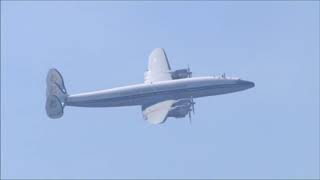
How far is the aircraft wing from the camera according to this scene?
626ft

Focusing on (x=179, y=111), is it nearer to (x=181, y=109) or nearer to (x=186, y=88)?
(x=181, y=109)

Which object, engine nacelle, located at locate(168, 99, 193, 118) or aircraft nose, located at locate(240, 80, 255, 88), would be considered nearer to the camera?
engine nacelle, located at locate(168, 99, 193, 118)

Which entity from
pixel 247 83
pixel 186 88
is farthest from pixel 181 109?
pixel 247 83

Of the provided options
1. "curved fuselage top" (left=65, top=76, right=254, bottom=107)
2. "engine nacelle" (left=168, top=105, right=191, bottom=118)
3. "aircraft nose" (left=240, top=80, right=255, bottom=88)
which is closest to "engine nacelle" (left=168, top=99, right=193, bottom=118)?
"engine nacelle" (left=168, top=105, right=191, bottom=118)

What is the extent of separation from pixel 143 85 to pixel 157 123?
1345 cm

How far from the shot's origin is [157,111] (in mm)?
194250

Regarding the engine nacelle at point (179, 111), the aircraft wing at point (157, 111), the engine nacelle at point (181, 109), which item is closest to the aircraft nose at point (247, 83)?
the engine nacelle at point (181, 109)

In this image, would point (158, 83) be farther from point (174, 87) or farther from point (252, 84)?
point (252, 84)

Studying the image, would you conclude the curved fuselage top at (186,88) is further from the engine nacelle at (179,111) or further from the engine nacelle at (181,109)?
the engine nacelle at (179,111)

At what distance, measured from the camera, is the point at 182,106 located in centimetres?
19075

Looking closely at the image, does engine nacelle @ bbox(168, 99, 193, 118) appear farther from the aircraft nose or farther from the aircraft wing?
the aircraft nose

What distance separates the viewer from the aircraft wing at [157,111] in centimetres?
19088

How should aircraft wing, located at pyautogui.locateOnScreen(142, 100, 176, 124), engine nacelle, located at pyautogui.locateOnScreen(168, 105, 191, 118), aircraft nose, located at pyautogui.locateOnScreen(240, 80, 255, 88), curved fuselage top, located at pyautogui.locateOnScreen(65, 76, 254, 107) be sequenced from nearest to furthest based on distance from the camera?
1. engine nacelle, located at pyautogui.locateOnScreen(168, 105, 191, 118)
2. aircraft wing, located at pyautogui.locateOnScreen(142, 100, 176, 124)
3. curved fuselage top, located at pyautogui.locateOnScreen(65, 76, 254, 107)
4. aircraft nose, located at pyautogui.locateOnScreen(240, 80, 255, 88)

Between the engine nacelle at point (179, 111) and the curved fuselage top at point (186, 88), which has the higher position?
the curved fuselage top at point (186, 88)
